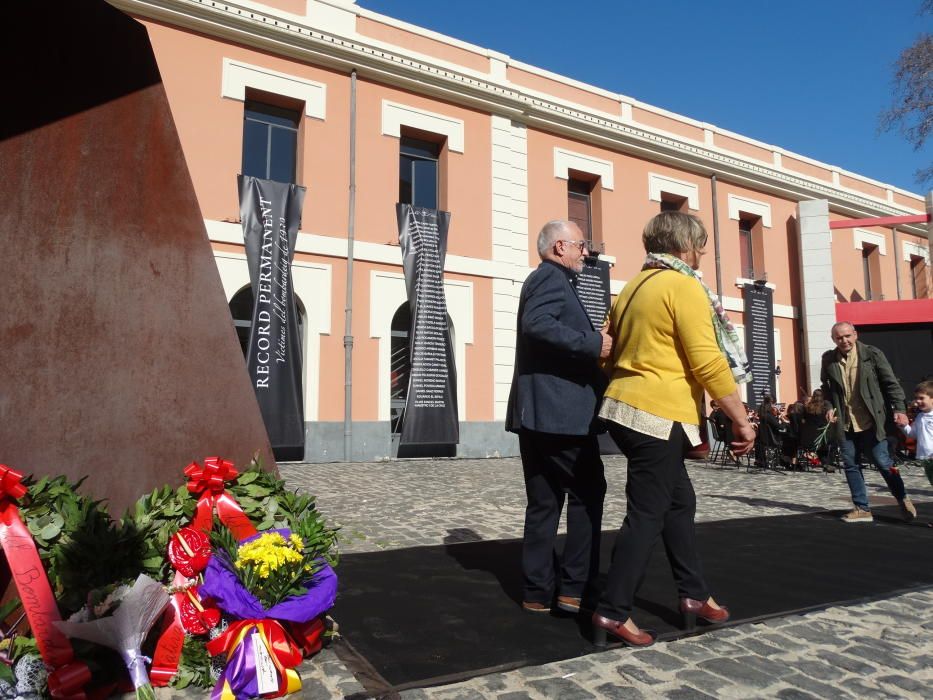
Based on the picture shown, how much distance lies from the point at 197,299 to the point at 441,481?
19.9 ft

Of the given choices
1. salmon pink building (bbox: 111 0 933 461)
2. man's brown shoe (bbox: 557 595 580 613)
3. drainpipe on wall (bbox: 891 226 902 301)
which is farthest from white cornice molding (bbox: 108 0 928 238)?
man's brown shoe (bbox: 557 595 580 613)

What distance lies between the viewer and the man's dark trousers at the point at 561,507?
9.15ft

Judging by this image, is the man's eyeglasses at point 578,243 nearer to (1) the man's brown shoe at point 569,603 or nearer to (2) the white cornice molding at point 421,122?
(1) the man's brown shoe at point 569,603

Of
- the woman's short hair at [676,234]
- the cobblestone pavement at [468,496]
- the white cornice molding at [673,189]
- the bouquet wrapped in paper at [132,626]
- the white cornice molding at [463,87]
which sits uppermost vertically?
the white cornice molding at [463,87]

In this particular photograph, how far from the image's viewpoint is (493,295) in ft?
41.5

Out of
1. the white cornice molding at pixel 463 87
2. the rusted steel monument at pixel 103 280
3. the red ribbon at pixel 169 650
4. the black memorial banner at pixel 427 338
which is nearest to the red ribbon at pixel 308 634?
the red ribbon at pixel 169 650

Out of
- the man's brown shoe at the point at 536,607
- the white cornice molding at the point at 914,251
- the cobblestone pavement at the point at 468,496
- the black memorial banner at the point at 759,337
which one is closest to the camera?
the man's brown shoe at the point at 536,607

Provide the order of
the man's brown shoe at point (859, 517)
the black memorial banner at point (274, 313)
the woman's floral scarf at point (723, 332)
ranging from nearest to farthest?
the woman's floral scarf at point (723, 332), the man's brown shoe at point (859, 517), the black memorial banner at point (274, 313)

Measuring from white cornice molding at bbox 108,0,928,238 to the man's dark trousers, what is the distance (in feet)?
34.0

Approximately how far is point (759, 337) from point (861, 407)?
12036 mm

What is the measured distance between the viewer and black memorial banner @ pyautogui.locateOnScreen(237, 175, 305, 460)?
1004 centimetres

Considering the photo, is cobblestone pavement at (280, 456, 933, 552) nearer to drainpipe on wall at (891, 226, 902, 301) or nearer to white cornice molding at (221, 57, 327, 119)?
white cornice molding at (221, 57, 327, 119)

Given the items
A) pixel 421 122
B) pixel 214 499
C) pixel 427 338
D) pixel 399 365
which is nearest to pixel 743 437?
pixel 214 499

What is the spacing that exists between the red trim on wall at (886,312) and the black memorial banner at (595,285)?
729 cm
